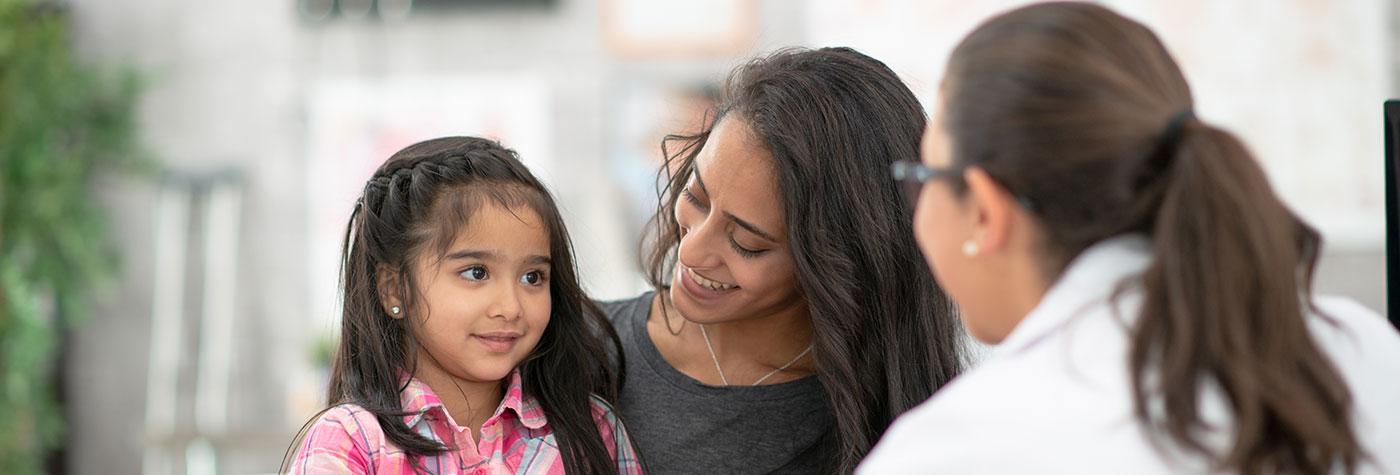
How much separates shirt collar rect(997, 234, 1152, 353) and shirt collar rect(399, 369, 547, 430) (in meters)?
0.81

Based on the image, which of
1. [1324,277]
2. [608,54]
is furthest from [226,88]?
[1324,277]

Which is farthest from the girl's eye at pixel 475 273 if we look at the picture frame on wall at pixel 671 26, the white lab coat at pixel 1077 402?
the picture frame on wall at pixel 671 26

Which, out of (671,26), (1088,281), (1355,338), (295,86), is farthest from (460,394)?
(295,86)

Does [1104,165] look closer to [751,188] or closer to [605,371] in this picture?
[751,188]

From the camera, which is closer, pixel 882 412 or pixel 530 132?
pixel 882 412

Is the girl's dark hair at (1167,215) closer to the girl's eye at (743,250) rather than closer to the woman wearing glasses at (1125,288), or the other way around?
the woman wearing glasses at (1125,288)

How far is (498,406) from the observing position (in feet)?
5.65

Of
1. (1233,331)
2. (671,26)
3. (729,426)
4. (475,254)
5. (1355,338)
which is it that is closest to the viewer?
(1233,331)

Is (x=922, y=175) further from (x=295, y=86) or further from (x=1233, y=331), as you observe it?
(x=295, y=86)

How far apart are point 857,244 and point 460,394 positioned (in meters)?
0.52

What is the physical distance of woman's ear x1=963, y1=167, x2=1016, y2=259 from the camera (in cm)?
102

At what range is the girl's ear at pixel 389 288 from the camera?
167 centimetres

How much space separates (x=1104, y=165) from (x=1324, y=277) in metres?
4.42

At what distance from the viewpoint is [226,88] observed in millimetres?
5148
